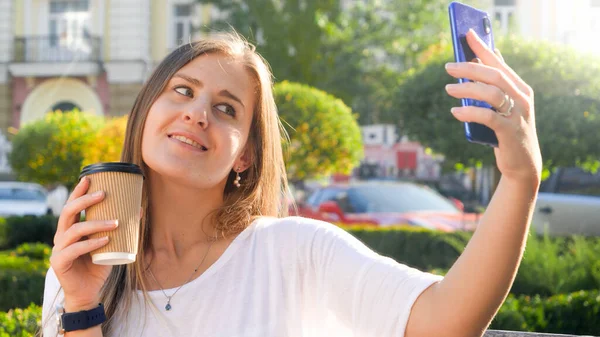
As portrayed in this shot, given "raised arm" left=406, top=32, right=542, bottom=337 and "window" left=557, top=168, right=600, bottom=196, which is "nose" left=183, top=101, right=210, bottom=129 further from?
"window" left=557, top=168, right=600, bottom=196

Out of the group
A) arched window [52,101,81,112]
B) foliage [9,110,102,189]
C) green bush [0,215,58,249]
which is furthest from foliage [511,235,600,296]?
arched window [52,101,81,112]

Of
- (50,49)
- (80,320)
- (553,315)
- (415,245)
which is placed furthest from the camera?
(50,49)

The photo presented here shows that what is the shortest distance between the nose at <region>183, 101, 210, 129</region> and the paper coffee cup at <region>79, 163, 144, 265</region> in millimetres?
344

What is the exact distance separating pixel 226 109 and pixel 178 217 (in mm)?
356

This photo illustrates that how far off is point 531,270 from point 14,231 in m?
6.67

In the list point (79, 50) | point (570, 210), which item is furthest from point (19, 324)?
point (79, 50)

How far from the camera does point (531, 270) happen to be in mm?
5215

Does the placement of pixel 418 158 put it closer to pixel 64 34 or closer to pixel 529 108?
pixel 64 34

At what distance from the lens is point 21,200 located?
15.4m

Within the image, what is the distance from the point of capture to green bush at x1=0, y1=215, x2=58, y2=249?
9.45 metres

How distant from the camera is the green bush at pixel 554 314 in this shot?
11.5 ft

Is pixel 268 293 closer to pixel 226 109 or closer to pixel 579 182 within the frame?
pixel 226 109

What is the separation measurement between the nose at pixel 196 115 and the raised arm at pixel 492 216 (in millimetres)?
762

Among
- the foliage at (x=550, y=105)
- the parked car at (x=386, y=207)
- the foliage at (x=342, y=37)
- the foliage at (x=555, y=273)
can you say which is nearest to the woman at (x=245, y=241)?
the foliage at (x=555, y=273)
